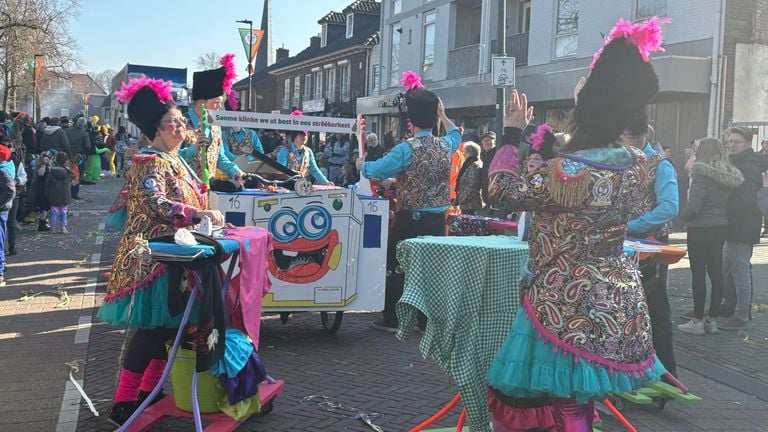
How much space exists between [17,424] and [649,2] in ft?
54.0

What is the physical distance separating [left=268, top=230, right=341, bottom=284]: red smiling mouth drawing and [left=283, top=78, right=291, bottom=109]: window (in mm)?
50608

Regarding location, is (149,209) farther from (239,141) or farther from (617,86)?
(239,141)

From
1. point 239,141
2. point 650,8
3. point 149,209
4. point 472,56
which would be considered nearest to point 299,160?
point 239,141

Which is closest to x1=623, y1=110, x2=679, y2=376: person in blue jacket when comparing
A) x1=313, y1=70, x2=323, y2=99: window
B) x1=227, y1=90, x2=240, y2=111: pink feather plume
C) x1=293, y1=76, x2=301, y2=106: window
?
x1=227, y1=90, x2=240, y2=111: pink feather plume

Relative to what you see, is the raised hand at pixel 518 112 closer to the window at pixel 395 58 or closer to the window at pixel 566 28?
the window at pixel 566 28

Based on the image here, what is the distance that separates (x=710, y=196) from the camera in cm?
738

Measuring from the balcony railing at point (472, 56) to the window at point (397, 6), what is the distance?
551 centimetres

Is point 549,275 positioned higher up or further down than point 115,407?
higher up

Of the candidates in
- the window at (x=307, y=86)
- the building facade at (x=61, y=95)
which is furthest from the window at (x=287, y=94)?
the building facade at (x=61, y=95)

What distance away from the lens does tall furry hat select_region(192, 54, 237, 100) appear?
649 centimetres

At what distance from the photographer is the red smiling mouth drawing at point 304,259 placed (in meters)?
6.39

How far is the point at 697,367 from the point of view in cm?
639

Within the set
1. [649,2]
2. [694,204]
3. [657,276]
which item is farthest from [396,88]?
[657,276]

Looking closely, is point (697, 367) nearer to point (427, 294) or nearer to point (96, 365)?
point (427, 294)
